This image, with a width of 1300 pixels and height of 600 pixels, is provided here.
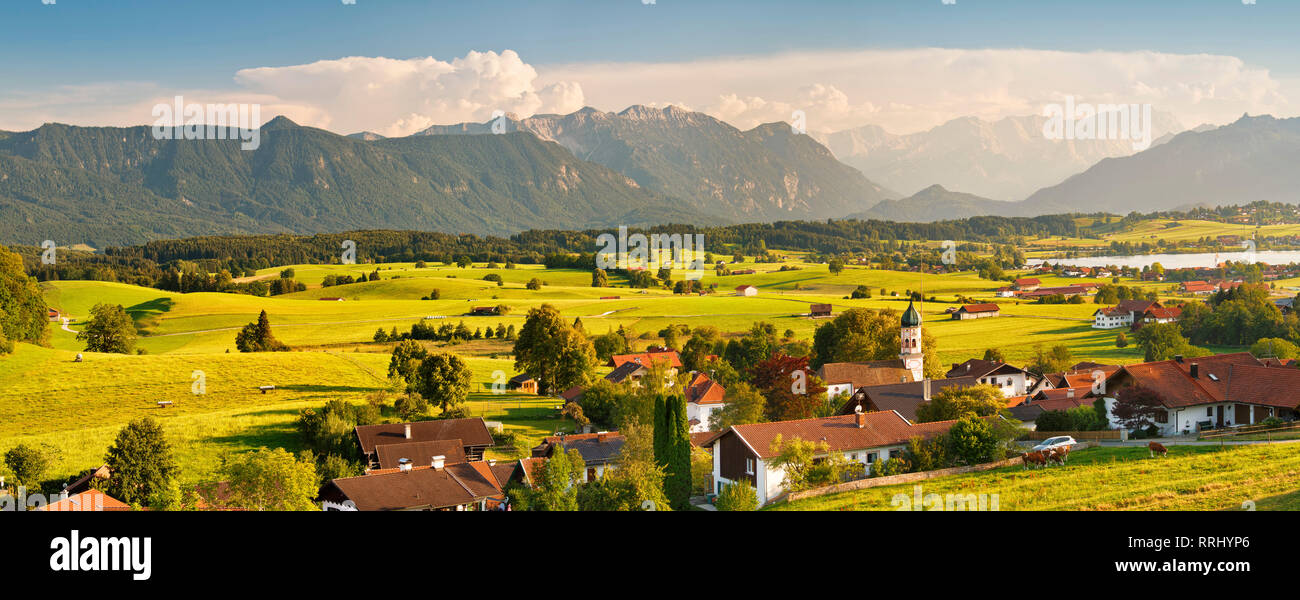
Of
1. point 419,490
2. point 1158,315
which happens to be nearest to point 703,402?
point 419,490

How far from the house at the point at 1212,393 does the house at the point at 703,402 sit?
676 inches

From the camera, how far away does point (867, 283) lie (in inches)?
4149

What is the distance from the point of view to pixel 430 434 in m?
36.4

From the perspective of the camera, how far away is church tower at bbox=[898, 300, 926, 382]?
50.2 metres

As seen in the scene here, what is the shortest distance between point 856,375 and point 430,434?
76.1ft

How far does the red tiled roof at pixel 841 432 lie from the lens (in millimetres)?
28469

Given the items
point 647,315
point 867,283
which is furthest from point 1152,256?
point 647,315

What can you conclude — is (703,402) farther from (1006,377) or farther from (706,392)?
(1006,377)

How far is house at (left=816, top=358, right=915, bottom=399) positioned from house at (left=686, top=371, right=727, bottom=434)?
19.3 ft

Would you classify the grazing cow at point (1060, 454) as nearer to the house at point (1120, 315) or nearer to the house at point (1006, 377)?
the house at point (1006, 377)

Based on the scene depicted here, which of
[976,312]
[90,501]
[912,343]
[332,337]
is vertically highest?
[976,312]

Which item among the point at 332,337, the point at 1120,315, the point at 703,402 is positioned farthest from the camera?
the point at 1120,315
